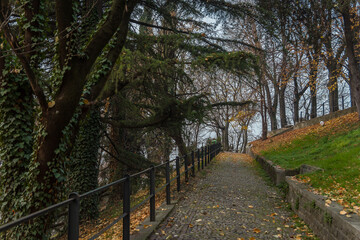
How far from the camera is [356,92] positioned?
39.0ft

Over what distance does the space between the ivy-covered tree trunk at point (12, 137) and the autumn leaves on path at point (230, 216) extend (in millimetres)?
2759

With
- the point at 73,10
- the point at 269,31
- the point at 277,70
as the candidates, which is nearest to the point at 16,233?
the point at 73,10

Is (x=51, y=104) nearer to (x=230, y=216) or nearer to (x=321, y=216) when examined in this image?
(x=230, y=216)

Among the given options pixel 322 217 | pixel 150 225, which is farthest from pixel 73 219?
pixel 322 217

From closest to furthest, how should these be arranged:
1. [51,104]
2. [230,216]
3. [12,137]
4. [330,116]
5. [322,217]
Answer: [322,217] → [51,104] → [12,137] → [230,216] → [330,116]

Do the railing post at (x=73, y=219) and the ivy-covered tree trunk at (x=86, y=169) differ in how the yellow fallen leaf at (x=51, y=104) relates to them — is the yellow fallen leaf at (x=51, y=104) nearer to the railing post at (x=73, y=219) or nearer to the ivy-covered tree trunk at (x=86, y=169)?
the railing post at (x=73, y=219)

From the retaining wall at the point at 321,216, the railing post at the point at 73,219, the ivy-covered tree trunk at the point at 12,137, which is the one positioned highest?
the ivy-covered tree trunk at the point at 12,137

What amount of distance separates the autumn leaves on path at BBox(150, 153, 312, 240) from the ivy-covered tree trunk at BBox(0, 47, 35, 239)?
2.76m

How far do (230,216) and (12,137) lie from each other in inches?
182

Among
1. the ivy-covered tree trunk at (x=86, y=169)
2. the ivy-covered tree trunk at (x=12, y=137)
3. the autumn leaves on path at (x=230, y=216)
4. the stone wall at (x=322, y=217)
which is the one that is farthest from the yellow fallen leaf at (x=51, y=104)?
the stone wall at (x=322, y=217)

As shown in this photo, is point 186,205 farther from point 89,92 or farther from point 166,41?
point 166,41

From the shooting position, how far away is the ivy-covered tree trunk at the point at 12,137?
17.1 ft

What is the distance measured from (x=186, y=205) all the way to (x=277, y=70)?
20.1 metres

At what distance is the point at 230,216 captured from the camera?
596 cm
